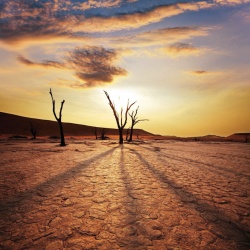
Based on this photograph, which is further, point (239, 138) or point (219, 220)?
point (239, 138)

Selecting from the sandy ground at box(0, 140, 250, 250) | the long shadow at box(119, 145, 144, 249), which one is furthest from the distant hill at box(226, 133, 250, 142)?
the long shadow at box(119, 145, 144, 249)

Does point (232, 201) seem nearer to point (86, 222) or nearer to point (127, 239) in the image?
point (127, 239)

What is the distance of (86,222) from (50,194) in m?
1.62

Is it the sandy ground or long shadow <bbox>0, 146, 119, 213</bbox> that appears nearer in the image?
the sandy ground

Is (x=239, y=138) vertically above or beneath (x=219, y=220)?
above

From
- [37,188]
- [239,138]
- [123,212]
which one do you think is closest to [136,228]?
[123,212]

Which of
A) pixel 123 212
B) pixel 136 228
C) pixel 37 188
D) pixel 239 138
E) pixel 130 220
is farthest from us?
pixel 239 138

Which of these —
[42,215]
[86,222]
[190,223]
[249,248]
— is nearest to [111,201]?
[86,222]

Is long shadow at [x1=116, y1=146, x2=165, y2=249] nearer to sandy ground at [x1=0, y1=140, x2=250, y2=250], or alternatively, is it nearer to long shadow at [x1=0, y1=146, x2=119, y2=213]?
sandy ground at [x1=0, y1=140, x2=250, y2=250]

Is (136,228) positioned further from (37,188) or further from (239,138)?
(239,138)

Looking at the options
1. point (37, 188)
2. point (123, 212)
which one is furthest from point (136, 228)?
point (37, 188)

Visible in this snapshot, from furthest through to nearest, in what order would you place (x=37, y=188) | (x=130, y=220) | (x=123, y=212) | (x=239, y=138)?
(x=239, y=138) → (x=37, y=188) → (x=123, y=212) → (x=130, y=220)

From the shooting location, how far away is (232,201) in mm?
4074

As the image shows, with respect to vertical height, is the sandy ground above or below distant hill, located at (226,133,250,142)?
below
